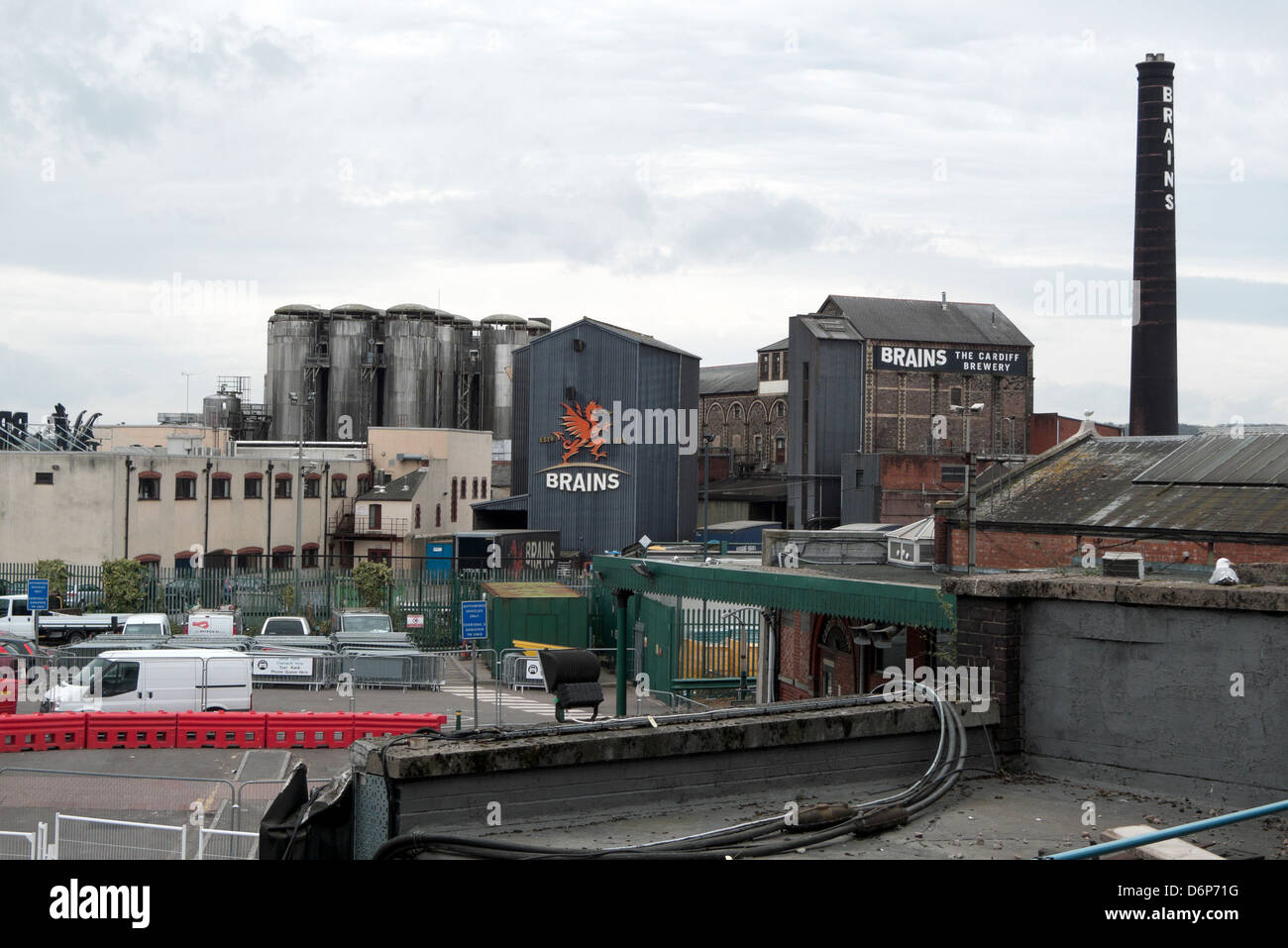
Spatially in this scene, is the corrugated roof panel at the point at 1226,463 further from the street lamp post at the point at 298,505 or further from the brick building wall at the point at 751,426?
the brick building wall at the point at 751,426

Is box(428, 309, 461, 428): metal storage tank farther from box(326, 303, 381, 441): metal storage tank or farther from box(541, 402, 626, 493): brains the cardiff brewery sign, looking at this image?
box(541, 402, 626, 493): brains the cardiff brewery sign

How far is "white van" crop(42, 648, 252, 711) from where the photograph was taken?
2612 centimetres

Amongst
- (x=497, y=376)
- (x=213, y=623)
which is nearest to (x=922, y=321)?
(x=497, y=376)

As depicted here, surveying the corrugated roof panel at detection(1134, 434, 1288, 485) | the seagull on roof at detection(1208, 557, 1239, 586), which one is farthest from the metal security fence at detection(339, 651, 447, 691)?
the seagull on roof at detection(1208, 557, 1239, 586)

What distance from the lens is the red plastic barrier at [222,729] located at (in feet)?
80.2

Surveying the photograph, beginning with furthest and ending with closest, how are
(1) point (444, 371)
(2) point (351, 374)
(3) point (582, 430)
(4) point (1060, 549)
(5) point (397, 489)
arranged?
(1) point (444, 371), (2) point (351, 374), (5) point (397, 489), (3) point (582, 430), (4) point (1060, 549)

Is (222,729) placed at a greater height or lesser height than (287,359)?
→ lesser

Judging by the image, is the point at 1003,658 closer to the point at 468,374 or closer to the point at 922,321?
the point at 922,321

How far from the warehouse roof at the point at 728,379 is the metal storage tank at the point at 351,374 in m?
24.8

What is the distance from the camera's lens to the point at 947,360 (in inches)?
2906

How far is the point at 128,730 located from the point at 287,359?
212ft

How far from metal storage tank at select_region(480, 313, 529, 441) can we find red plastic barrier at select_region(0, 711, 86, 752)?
6726cm
